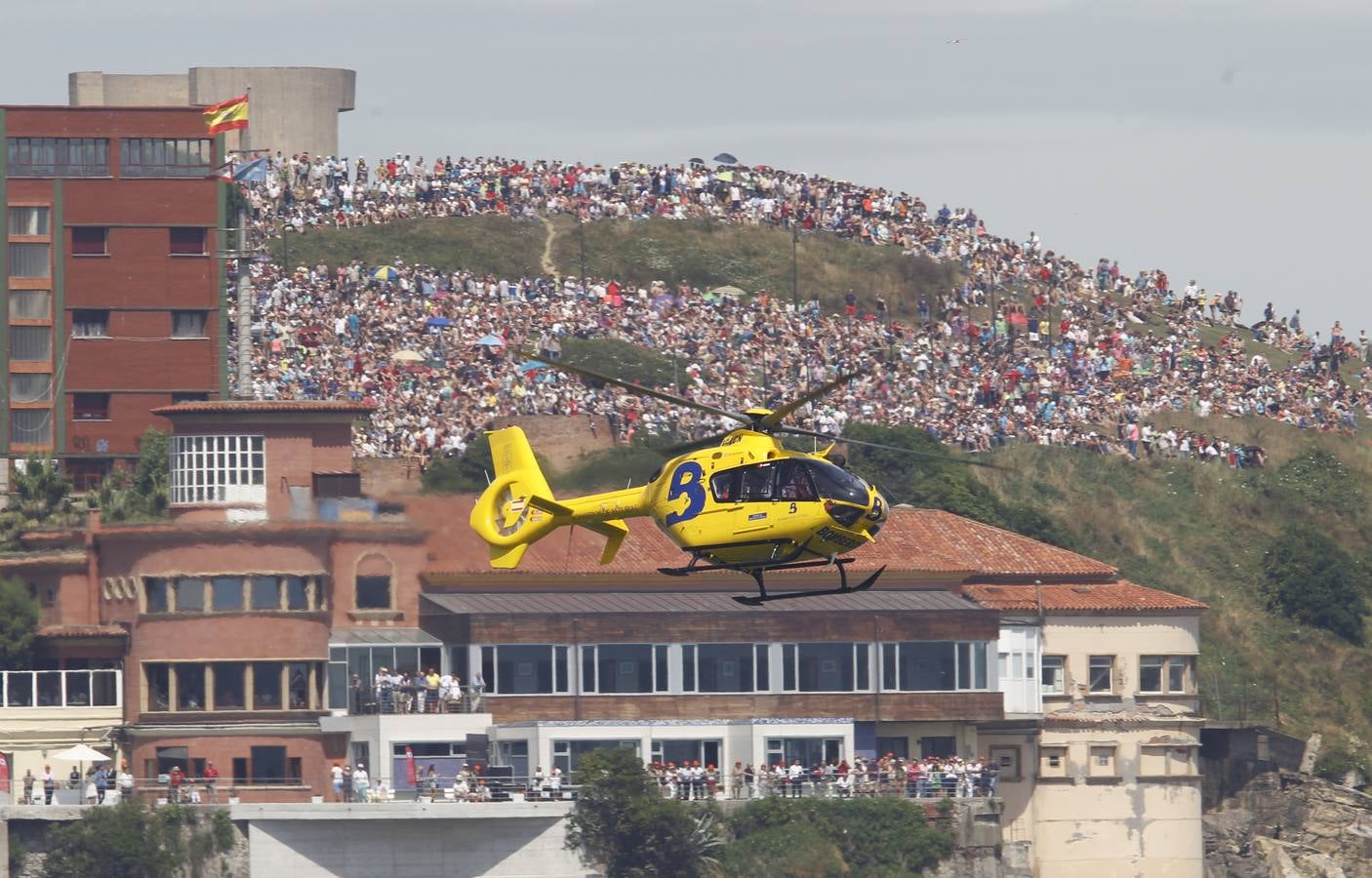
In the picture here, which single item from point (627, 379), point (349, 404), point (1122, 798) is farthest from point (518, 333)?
point (1122, 798)

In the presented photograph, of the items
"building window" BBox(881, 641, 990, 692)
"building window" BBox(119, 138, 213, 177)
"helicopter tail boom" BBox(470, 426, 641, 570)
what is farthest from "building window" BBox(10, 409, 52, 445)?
"helicopter tail boom" BBox(470, 426, 641, 570)

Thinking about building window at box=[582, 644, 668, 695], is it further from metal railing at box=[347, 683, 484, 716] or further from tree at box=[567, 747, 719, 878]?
tree at box=[567, 747, 719, 878]

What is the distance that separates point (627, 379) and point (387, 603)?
2609 cm

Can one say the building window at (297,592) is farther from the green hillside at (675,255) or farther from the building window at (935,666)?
the green hillside at (675,255)

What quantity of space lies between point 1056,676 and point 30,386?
49.5m

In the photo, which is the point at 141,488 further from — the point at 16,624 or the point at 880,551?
the point at 880,551

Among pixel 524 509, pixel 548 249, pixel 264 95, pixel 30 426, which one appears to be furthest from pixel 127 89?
pixel 524 509

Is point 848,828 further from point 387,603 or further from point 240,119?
point 240,119

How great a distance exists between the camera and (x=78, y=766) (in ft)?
347

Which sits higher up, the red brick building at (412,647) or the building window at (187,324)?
the building window at (187,324)

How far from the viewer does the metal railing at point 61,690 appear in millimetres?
107188

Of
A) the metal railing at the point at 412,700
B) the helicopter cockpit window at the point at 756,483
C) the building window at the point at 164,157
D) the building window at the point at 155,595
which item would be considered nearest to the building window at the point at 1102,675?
the metal railing at the point at 412,700

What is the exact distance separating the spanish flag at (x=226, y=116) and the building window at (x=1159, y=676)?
4897 cm

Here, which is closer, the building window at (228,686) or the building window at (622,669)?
the building window at (228,686)
